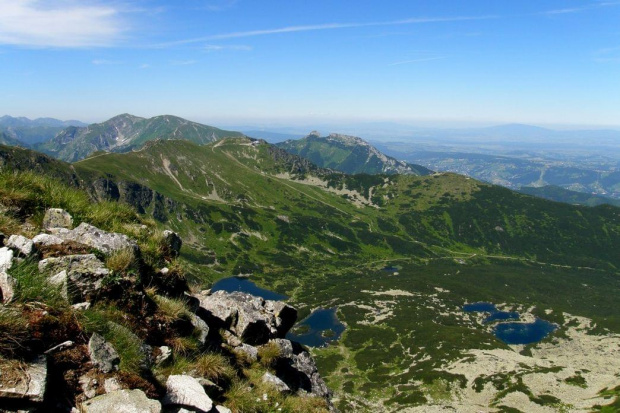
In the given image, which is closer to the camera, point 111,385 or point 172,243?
point 111,385

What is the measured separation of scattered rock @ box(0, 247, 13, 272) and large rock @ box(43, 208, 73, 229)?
13.8 ft

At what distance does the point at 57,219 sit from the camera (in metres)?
11.6

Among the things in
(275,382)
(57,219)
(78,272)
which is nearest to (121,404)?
(78,272)

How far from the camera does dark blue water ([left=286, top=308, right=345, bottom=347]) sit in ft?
450

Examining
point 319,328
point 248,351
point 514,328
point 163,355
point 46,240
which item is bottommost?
point 514,328

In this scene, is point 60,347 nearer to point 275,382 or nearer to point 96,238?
point 96,238

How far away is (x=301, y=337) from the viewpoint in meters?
142

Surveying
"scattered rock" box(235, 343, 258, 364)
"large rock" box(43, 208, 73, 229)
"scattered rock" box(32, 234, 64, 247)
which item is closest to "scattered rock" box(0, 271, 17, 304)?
"scattered rock" box(32, 234, 64, 247)

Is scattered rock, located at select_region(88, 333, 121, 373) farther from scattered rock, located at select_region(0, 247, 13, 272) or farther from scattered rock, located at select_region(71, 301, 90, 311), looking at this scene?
scattered rock, located at select_region(0, 247, 13, 272)

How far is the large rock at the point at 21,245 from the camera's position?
813cm

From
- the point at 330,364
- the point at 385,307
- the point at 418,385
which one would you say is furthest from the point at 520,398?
the point at 385,307

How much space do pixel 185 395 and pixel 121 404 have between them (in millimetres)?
1871

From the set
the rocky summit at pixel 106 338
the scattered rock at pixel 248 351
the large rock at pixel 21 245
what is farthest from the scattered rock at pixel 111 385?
the scattered rock at pixel 248 351

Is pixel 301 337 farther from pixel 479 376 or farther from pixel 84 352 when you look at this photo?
pixel 84 352
